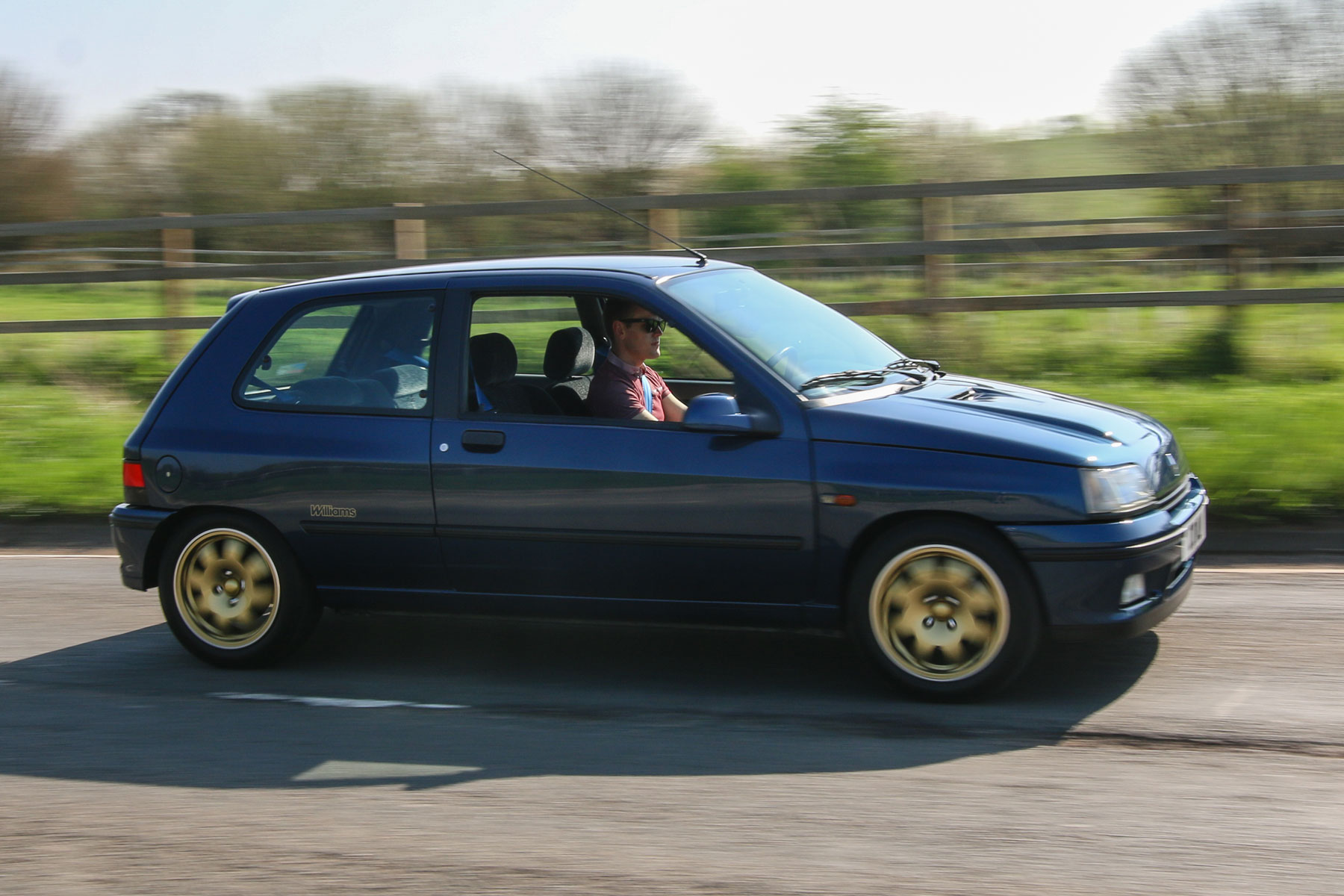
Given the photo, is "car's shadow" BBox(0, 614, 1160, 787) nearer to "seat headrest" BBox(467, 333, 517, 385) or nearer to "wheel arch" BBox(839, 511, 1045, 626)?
"wheel arch" BBox(839, 511, 1045, 626)

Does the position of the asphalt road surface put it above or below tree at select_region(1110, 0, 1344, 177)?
below

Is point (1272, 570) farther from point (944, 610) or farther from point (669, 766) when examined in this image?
point (669, 766)

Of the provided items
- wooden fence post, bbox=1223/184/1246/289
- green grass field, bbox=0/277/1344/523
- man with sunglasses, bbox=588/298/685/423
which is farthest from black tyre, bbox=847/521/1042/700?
wooden fence post, bbox=1223/184/1246/289

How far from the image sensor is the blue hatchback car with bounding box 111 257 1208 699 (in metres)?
4.71

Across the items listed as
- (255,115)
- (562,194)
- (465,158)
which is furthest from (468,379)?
(255,115)

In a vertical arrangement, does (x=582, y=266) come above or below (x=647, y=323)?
above

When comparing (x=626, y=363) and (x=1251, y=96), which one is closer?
(x=626, y=363)

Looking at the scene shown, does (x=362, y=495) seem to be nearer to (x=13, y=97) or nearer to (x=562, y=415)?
(x=562, y=415)

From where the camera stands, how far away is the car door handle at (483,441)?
205 inches

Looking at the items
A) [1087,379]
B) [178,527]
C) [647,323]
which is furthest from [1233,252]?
[178,527]

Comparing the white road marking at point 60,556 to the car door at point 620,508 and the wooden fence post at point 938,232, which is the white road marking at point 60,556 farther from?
the wooden fence post at point 938,232

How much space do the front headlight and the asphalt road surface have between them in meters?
0.69

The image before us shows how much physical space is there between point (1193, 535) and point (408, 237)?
8.21 meters

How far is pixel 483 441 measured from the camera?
522cm
